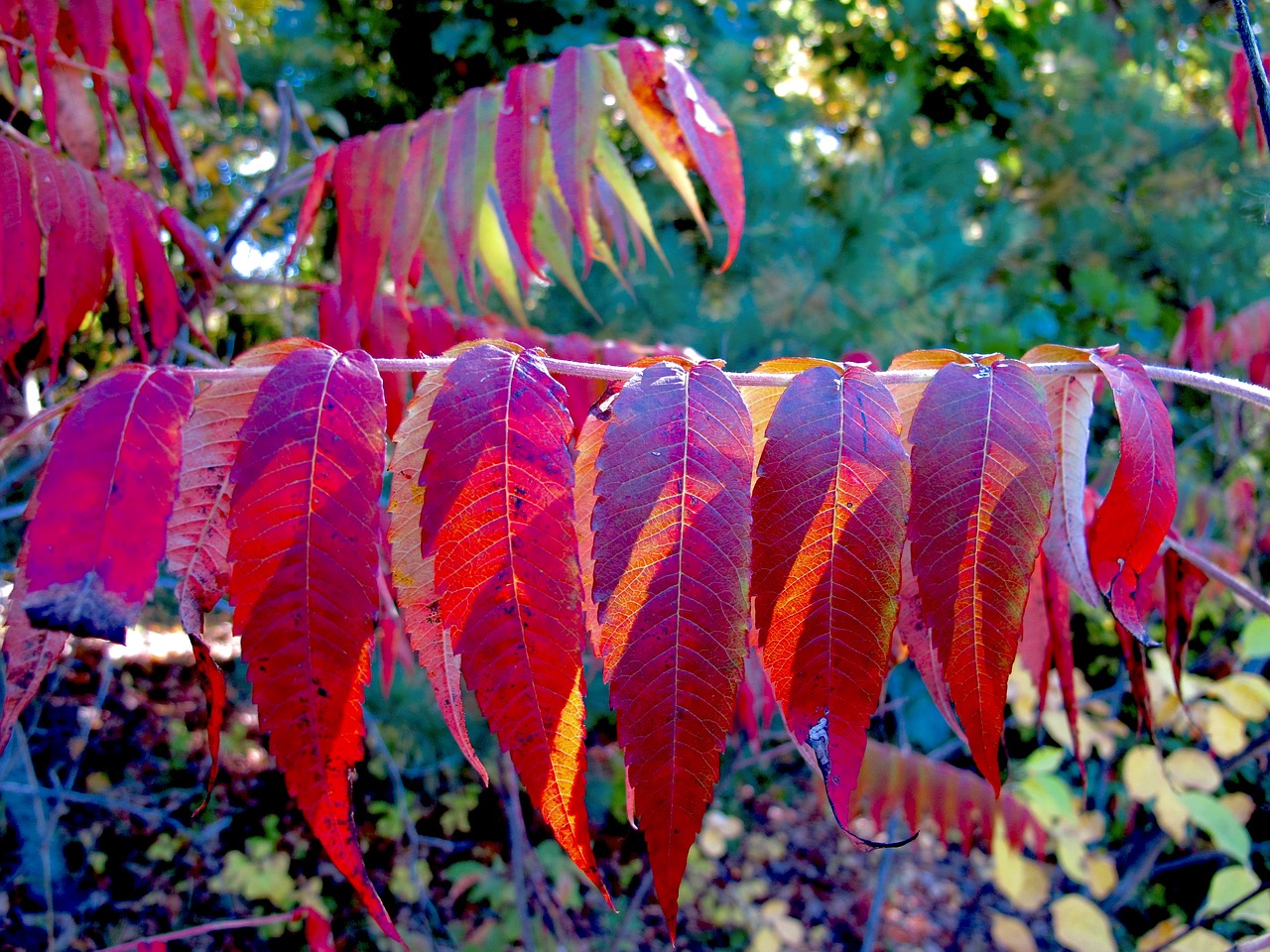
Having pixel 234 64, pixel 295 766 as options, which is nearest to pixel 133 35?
pixel 234 64

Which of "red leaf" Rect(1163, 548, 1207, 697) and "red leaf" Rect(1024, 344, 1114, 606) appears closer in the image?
"red leaf" Rect(1024, 344, 1114, 606)

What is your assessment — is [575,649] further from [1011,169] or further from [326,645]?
[1011,169]

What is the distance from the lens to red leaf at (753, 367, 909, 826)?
593 millimetres

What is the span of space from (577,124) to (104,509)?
0.93 m

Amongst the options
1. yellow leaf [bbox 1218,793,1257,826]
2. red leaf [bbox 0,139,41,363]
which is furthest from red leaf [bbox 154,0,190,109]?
yellow leaf [bbox 1218,793,1257,826]

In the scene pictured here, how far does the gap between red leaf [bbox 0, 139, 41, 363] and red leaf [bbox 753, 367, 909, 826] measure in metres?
1.08

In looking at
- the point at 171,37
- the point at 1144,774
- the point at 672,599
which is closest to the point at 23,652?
the point at 672,599

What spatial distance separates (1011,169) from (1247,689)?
4.53 metres

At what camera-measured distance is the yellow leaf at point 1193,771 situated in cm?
248

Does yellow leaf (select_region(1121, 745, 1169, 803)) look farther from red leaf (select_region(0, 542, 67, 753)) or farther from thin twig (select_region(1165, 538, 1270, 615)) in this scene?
red leaf (select_region(0, 542, 67, 753))

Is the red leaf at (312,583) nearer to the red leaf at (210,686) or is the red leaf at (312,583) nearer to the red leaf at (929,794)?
the red leaf at (210,686)

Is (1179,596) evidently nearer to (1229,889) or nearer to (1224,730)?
(1229,889)

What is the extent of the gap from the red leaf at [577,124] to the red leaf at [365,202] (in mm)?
365

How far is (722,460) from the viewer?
2.08 ft
